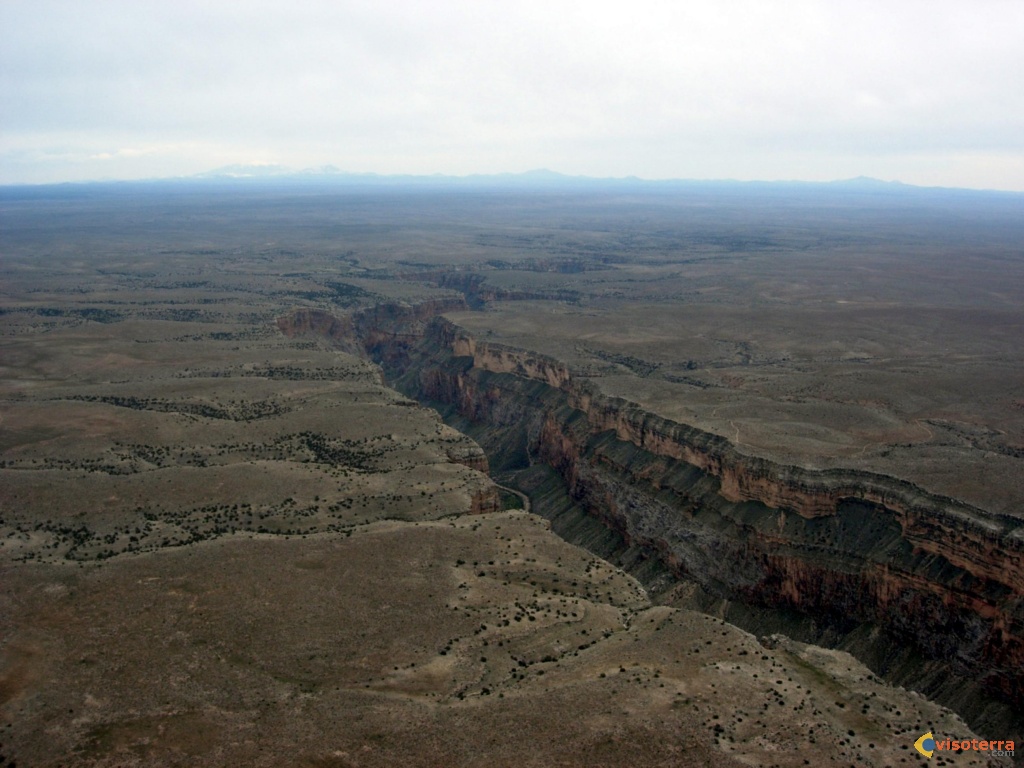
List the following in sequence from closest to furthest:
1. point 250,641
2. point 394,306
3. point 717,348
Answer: point 250,641 → point 717,348 → point 394,306

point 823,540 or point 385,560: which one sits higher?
point 385,560

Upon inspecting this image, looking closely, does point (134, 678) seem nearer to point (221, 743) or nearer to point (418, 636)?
point (221, 743)

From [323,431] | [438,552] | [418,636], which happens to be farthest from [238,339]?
[418,636]

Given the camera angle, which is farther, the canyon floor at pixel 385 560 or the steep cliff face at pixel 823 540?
the steep cliff face at pixel 823 540

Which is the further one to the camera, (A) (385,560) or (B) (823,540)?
(B) (823,540)
